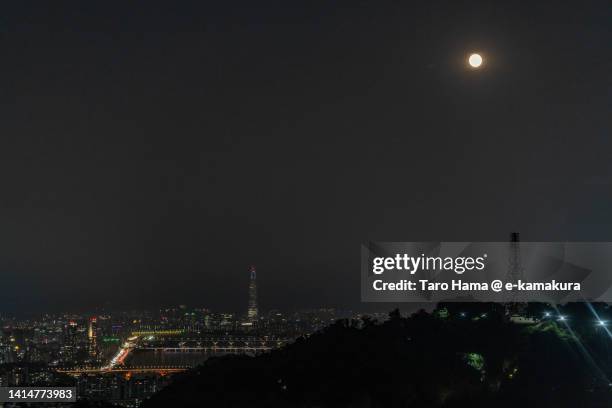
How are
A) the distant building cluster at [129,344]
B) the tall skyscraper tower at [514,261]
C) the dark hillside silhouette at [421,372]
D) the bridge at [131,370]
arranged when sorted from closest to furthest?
1. the dark hillside silhouette at [421,372]
2. the tall skyscraper tower at [514,261]
3. the distant building cluster at [129,344]
4. the bridge at [131,370]

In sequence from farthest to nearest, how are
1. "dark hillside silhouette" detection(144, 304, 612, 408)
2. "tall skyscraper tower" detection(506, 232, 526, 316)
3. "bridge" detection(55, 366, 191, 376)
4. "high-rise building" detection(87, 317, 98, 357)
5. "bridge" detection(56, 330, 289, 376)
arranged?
1. "high-rise building" detection(87, 317, 98, 357)
2. "bridge" detection(56, 330, 289, 376)
3. "bridge" detection(55, 366, 191, 376)
4. "tall skyscraper tower" detection(506, 232, 526, 316)
5. "dark hillside silhouette" detection(144, 304, 612, 408)

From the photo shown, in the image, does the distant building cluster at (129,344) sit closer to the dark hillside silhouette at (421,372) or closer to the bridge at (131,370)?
the bridge at (131,370)

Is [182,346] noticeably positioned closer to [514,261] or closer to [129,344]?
[129,344]

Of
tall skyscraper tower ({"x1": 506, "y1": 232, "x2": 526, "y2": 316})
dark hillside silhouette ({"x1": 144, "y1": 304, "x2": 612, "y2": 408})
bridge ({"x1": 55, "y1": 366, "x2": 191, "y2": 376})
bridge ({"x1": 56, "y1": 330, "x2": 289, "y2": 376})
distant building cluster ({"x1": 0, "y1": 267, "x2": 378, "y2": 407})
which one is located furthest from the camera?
bridge ({"x1": 56, "y1": 330, "x2": 289, "y2": 376})

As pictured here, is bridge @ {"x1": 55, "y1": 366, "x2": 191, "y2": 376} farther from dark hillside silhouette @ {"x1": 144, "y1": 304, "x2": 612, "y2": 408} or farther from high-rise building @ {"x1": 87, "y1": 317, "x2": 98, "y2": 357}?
dark hillside silhouette @ {"x1": 144, "y1": 304, "x2": 612, "y2": 408}

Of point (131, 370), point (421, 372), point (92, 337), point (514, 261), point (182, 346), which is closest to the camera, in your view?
point (421, 372)

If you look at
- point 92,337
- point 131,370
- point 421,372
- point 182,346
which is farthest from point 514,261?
point 92,337

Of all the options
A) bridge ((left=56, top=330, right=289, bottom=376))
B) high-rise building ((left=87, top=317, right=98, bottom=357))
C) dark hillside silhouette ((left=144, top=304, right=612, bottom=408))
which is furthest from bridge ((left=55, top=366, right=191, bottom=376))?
dark hillside silhouette ((left=144, top=304, right=612, bottom=408))

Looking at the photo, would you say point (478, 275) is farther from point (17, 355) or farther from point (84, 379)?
point (17, 355)

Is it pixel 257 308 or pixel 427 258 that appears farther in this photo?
pixel 257 308

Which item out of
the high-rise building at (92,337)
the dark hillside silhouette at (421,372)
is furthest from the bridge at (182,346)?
the dark hillside silhouette at (421,372)

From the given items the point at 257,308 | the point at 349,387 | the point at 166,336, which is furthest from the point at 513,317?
the point at 257,308
